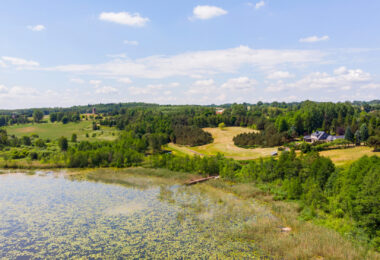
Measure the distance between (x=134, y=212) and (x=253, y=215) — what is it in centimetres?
1702

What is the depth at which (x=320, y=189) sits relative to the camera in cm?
3628

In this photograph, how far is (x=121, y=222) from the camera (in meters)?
33.4

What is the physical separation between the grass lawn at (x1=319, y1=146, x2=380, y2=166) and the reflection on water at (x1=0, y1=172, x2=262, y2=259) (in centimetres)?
3404

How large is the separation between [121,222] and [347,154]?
5886 centimetres

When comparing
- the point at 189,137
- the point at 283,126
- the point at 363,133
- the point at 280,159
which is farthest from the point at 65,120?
the point at 363,133

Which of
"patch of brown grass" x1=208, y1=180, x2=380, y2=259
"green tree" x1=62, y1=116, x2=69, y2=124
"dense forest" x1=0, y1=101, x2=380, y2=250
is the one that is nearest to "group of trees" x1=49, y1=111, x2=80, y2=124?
"green tree" x1=62, y1=116, x2=69, y2=124

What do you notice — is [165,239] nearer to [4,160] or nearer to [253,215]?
[253,215]

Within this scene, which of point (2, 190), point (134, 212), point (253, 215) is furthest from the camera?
point (2, 190)

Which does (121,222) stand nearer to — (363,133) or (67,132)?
(363,133)

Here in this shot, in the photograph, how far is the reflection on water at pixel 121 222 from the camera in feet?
88.0

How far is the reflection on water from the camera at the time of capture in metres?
26.8

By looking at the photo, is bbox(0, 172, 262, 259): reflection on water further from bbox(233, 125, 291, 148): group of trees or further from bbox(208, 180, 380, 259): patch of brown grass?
bbox(233, 125, 291, 148): group of trees

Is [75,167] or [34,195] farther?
[75,167]

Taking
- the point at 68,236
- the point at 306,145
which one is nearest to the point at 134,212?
the point at 68,236
